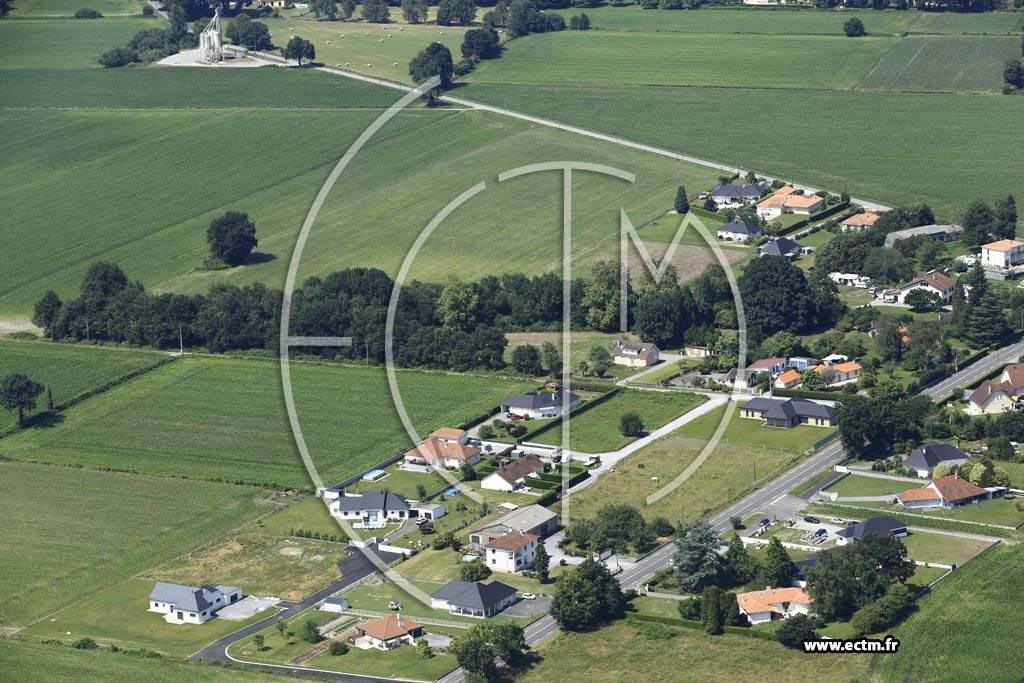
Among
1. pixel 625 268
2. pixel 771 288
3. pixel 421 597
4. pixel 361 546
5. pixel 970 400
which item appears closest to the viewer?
pixel 421 597

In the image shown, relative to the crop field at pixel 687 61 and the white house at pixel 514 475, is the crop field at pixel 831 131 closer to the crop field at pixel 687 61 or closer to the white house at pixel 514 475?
the crop field at pixel 687 61

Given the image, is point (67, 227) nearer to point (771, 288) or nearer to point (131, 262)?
point (131, 262)

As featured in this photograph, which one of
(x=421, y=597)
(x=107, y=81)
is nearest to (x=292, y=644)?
(x=421, y=597)

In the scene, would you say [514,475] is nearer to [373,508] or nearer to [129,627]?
[373,508]

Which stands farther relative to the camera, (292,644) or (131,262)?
(131,262)

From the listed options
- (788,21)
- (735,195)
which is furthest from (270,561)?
(788,21)

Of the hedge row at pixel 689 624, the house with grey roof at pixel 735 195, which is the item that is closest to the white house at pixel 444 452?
the hedge row at pixel 689 624

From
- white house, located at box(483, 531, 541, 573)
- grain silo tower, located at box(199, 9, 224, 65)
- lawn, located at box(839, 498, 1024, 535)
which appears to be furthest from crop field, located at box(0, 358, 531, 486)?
grain silo tower, located at box(199, 9, 224, 65)
